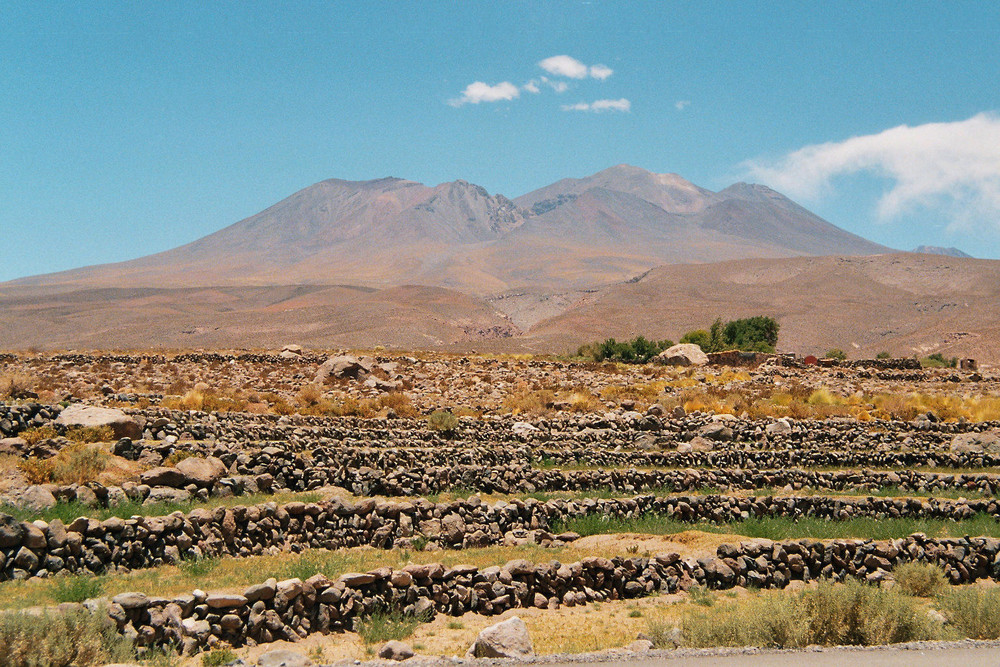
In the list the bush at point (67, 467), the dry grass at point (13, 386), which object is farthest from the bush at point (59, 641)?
the dry grass at point (13, 386)

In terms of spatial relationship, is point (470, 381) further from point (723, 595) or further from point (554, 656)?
point (554, 656)

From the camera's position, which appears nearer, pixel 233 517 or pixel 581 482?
pixel 233 517

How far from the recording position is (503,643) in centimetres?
716

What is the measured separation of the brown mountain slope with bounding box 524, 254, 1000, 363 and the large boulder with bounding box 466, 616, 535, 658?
7079 cm

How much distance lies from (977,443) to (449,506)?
50.0ft

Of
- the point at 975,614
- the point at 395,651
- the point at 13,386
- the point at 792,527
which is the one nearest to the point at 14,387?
the point at 13,386

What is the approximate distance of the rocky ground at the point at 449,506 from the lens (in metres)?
8.49

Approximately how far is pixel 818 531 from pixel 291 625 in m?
8.26

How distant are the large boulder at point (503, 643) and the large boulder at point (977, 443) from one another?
16602mm

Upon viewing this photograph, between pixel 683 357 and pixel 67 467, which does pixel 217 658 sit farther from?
pixel 683 357

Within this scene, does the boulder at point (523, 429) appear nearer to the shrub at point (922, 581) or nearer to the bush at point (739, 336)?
the shrub at point (922, 581)

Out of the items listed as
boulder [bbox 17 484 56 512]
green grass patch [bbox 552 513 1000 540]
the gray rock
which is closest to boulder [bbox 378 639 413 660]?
the gray rock

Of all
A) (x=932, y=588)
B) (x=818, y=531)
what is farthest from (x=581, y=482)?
(x=932, y=588)

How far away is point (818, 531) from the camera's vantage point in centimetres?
1245
